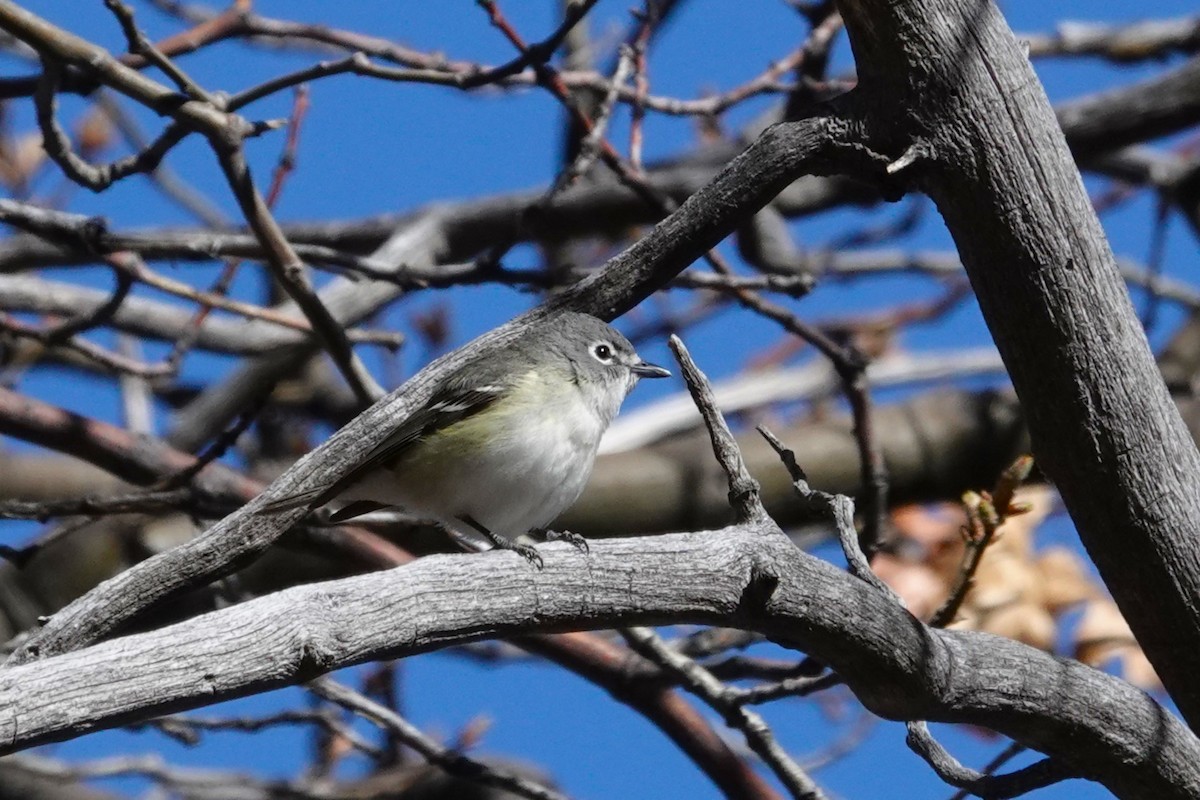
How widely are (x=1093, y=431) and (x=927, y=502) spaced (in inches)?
130

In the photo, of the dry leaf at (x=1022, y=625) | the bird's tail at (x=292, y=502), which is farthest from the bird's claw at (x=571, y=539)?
the dry leaf at (x=1022, y=625)

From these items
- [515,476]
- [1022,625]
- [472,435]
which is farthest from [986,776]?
[1022,625]

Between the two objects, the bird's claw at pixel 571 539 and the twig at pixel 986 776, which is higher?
the bird's claw at pixel 571 539

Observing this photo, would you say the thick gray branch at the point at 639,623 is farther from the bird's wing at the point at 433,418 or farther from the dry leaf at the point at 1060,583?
the dry leaf at the point at 1060,583

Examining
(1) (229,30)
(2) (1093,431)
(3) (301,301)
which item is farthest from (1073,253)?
(1) (229,30)

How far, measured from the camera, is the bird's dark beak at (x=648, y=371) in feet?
14.4

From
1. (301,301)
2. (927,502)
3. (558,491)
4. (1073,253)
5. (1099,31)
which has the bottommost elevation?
(1073,253)

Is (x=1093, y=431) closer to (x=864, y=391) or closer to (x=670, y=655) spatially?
(x=670, y=655)

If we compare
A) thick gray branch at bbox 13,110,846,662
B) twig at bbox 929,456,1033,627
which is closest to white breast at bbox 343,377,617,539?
thick gray branch at bbox 13,110,846,662

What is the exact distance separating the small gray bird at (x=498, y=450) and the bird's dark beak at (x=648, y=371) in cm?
39

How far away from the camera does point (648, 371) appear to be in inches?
174

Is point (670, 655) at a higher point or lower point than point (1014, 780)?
higher

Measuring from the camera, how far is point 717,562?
7.89 ft

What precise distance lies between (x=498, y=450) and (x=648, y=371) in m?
0.83
